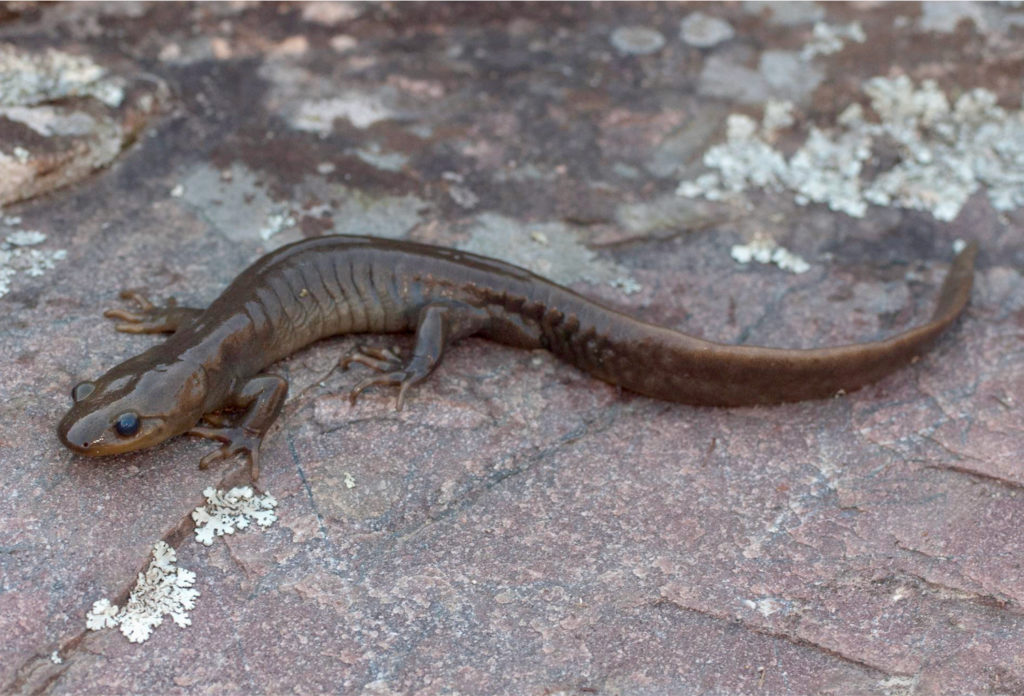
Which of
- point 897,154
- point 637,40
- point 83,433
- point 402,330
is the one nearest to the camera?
point 83,433

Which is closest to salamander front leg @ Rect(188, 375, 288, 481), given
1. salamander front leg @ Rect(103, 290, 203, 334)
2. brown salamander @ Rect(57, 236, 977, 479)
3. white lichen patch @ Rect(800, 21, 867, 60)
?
brown salamander @ Rect(57, 236, 977, 479)

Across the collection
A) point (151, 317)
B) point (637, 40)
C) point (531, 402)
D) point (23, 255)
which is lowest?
point (531, 402)

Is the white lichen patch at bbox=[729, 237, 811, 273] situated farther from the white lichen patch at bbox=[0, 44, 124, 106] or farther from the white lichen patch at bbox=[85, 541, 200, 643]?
the white lichen patch at bbox=[0, 44, 124, 106]

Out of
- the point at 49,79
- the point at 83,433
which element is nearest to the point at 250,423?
the point at 83,433

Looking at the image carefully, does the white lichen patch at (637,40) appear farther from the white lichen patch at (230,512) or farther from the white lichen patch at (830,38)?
the white lichen patch at (230,512)

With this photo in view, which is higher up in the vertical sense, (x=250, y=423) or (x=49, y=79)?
(x=49, y=79)

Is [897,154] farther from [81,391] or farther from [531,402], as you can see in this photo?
[81,391]

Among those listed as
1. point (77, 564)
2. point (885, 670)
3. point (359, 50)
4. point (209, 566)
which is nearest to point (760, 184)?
point (359, 50)
